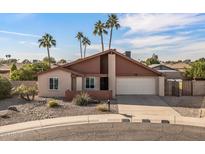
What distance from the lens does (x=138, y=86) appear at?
32094 mm

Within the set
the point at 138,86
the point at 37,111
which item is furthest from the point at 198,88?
the point at 37,111

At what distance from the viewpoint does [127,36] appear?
36.2 metres

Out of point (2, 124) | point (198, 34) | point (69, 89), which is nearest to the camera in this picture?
point (2, 124)

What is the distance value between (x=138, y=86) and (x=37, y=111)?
Result: 14.1m

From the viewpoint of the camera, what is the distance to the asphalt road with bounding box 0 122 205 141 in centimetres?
1384

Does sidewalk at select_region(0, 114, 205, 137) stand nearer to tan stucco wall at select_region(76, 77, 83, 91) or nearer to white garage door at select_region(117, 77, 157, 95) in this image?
tan stucco wall at select_region(76, 77, 83, 91)

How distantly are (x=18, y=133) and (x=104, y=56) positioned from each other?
62.3 ft

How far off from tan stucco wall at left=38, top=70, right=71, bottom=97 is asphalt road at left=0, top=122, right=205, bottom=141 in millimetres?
13182

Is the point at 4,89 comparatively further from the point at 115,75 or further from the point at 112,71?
the point at 115,75

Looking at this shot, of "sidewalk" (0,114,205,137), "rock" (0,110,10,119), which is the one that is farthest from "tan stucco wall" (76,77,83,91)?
"sidewalk" (0,114,205,137)

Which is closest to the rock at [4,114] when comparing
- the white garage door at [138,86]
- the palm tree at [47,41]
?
the white garage door at [138,86]
